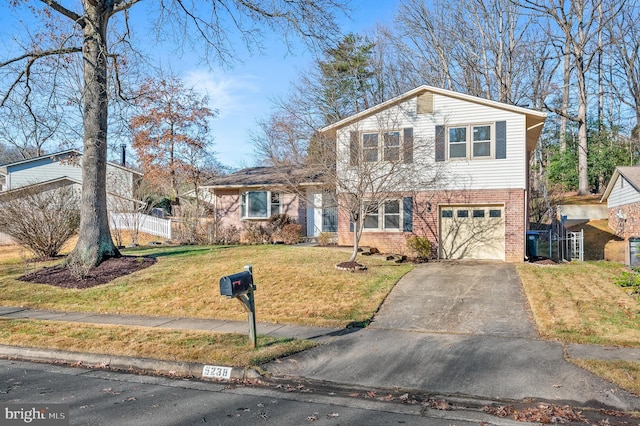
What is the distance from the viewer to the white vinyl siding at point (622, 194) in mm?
20788

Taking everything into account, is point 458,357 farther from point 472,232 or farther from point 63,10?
point 63,10

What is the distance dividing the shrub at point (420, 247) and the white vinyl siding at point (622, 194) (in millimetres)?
10188

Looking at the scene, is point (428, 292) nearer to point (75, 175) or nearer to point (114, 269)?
point (114, 269)

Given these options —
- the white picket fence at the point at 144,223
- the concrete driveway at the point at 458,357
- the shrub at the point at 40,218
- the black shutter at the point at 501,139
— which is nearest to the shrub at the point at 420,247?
the black shutter at the point at 501,139

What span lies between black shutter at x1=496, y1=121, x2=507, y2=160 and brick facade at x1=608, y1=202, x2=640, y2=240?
26.5ft

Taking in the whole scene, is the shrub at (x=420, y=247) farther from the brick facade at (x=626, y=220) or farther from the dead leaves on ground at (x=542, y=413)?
the dead leaves on ground at (x=542, y=413)

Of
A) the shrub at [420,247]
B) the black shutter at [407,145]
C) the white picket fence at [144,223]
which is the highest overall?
the black shutter at [407,145]

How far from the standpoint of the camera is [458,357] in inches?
282

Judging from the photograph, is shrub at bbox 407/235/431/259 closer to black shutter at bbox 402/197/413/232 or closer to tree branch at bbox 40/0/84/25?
black shutter at bbox 402/197/413/232

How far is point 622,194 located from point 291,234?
15.9m

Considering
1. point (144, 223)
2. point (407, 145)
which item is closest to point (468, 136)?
point (407, 145)

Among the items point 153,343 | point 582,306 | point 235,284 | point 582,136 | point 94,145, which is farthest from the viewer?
point 582,136

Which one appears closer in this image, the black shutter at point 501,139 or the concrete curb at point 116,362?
the concrete curb at point 116,362

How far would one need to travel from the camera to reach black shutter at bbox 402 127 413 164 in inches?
645
